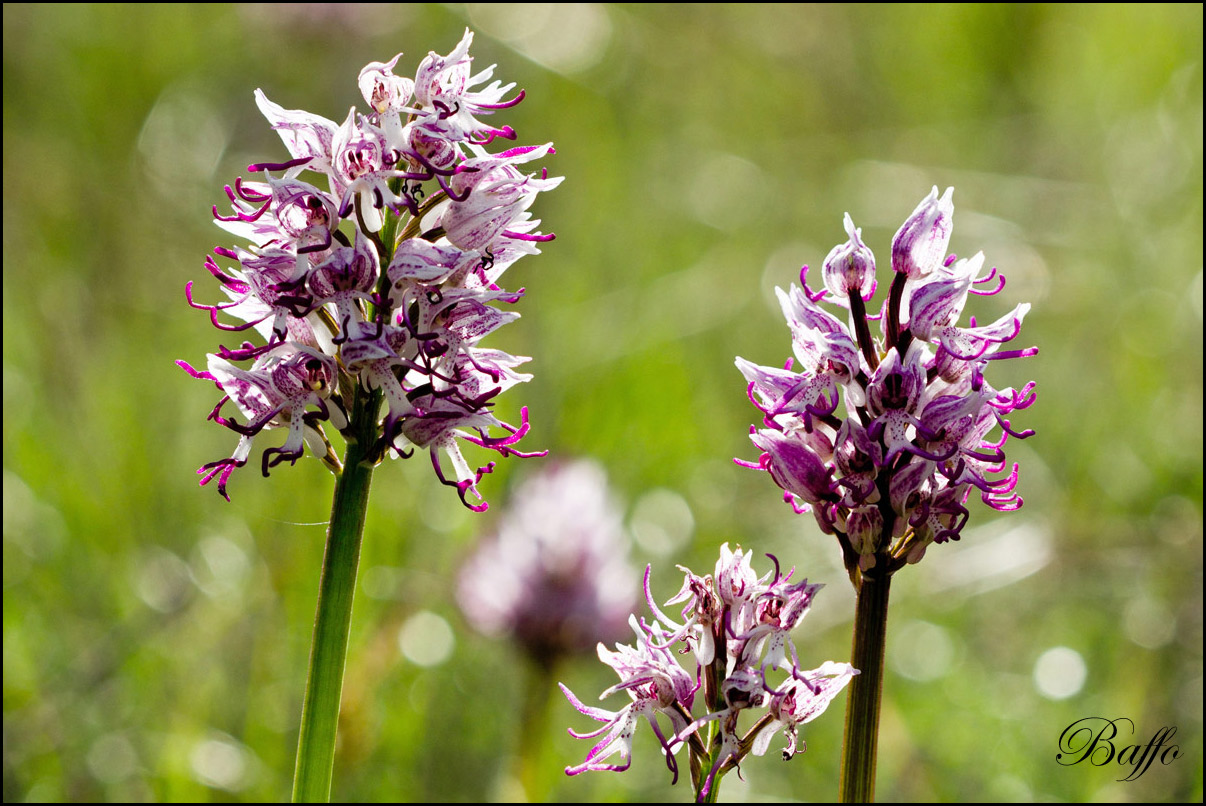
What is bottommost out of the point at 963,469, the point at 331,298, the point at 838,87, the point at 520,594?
the point at 520,594

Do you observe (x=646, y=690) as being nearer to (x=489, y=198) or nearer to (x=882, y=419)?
(x=882, y=419)

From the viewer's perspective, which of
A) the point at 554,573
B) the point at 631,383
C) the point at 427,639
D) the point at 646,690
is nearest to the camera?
the point at 646,690

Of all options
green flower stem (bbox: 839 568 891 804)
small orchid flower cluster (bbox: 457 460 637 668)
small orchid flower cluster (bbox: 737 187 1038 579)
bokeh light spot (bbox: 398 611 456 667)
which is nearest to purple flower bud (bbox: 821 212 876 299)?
→ small orchid flower cluster (bbox: 737 187 1038 579)

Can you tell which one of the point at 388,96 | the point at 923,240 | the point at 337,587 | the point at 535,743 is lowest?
the point at 535,743

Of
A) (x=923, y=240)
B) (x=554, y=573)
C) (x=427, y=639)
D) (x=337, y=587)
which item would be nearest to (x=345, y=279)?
(x=337, y=587)

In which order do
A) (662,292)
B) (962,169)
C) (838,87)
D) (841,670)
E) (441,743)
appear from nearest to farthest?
(841,670)
(441,743)
(662,292)
(962,169)
(838,87)

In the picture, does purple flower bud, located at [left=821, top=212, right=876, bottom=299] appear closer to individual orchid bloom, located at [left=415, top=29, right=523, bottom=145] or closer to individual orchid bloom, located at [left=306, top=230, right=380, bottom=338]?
individual orchid bloom, located at [left=415, top=29, right=523, bottom=145]

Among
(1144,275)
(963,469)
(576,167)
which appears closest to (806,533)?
(1144,275)

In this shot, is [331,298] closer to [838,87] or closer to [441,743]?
[441,743]
